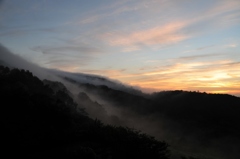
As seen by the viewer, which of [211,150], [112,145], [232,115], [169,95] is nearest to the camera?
[112,145]

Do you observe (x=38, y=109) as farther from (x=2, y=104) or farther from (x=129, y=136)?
(x=129, y=136)

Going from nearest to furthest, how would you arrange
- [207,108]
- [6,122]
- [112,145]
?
1. [6,122]
2. [112,145]
3. [207,108]

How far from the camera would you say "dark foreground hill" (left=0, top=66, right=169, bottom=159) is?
26703mm

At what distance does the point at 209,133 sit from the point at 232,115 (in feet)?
69.7

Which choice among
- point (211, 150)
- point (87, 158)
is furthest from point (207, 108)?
point (87, 158)

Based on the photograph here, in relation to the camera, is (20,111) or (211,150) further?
(211,150)

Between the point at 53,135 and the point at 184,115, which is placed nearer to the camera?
the point at 53,135

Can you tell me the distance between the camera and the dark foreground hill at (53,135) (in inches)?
1051

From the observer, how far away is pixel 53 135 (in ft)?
97.2

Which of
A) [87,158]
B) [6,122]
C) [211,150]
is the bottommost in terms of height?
[211,150]

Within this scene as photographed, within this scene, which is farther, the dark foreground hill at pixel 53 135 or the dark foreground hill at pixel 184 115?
the dark foreground hill at pixel 184 115

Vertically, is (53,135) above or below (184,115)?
below

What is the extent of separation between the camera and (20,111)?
31000 millimetres

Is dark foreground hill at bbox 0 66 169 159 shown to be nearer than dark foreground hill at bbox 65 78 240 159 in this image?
Yes
